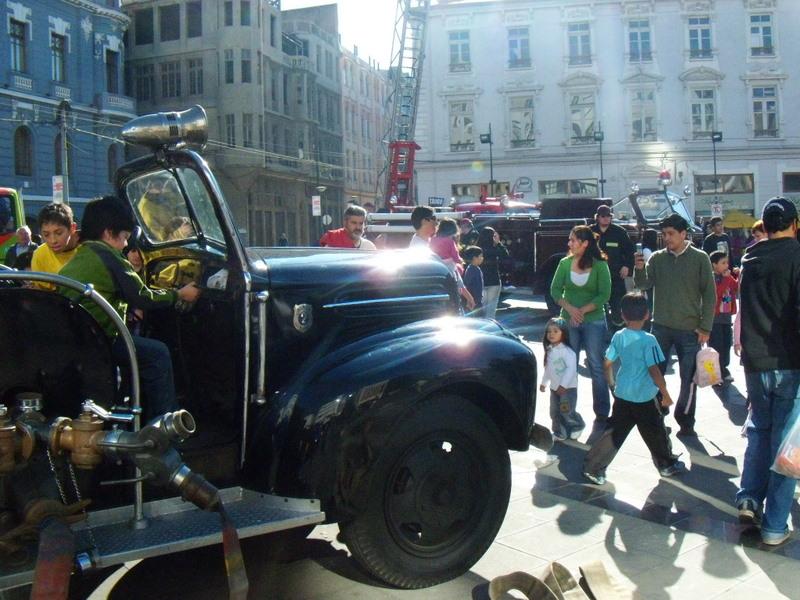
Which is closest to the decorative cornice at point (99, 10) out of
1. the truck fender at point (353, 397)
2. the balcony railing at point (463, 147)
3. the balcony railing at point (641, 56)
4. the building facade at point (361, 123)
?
the balcony railing at point (463, 147)

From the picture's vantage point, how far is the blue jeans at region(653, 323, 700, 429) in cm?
702

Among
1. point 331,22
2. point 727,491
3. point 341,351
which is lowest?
point 727,491

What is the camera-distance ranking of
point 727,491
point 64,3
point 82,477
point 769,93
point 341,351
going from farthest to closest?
point 769,93 < point 64,3 < point 727,491 < point 341,351 < point 82,477

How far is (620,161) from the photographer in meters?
40.9

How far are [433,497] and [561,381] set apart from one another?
304 cm

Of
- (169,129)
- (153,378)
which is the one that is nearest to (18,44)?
(169,129)

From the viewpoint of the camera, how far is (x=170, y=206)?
4992mm

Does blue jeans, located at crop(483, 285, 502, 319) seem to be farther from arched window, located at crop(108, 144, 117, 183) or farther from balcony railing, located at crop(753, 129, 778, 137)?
balcony railing, located at crop(753, 129, 778, 137)

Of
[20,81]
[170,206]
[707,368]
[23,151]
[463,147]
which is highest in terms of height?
[20,81]

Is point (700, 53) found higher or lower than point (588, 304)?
higher

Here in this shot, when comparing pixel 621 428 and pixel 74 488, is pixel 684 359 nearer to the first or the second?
pixel 621 428

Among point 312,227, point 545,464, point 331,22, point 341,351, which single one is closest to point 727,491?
point 545,464

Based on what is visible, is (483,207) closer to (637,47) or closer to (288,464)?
(288,464)

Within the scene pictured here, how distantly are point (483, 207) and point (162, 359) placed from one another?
61.4ft
